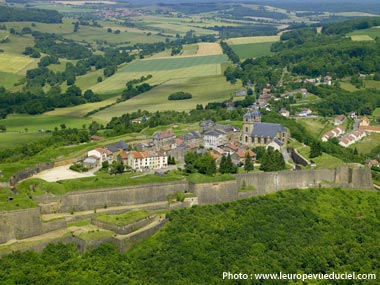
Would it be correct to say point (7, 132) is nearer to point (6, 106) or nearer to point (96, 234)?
point (6, 106)

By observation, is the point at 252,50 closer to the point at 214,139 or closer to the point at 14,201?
the point at 214,139

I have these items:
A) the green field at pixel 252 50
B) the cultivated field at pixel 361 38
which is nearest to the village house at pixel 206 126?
the green field at pixel 252 50

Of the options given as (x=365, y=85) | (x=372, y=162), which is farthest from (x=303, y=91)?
(x=372, y=162)

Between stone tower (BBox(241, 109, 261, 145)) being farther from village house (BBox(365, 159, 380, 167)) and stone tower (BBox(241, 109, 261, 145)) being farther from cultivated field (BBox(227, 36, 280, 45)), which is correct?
cultivated field (BBox(227, 36, 280, 45))

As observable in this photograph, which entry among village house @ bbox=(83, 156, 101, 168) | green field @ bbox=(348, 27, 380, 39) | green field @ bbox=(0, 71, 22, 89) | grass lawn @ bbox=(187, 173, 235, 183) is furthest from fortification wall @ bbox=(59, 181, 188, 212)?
green field @ bbox=(348, 27, 380, 39)

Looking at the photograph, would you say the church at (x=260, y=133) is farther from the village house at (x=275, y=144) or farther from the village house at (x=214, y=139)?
the village house at (x=214, y=139)
